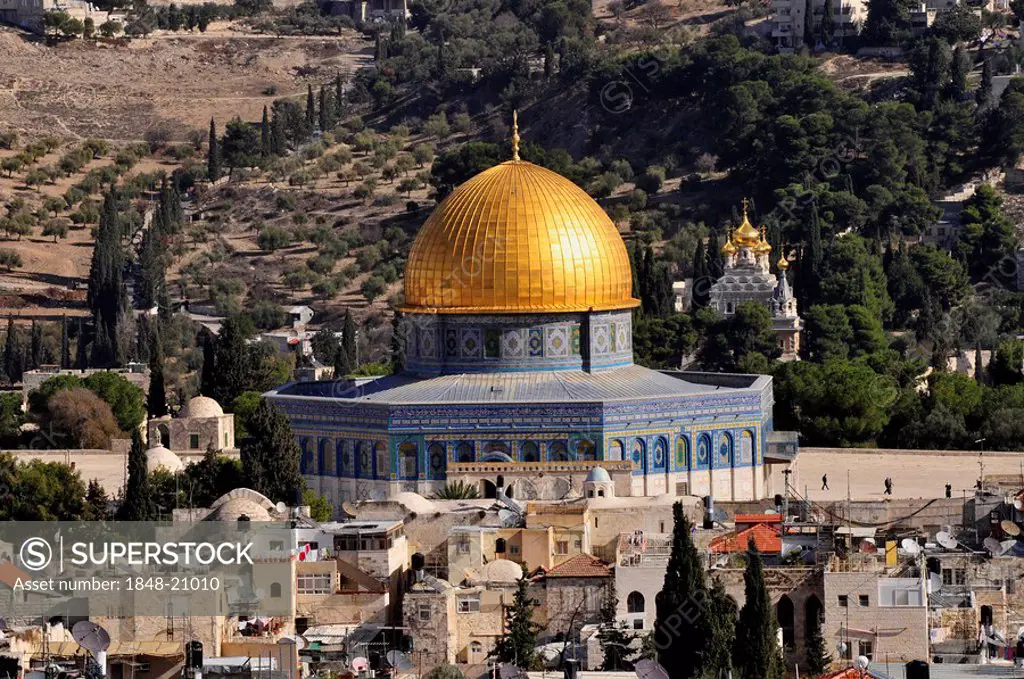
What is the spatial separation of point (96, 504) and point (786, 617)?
12.3 meters

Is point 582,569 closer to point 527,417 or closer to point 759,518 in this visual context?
point 759,518

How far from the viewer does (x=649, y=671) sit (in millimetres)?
34969

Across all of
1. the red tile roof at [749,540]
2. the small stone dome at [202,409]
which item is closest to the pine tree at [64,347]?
the small stone dome at [202,409]

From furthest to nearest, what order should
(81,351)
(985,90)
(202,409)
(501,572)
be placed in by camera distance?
(985,90), (81,351), (202,409), (501,572)

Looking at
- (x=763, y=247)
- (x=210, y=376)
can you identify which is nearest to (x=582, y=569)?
(x=210, y=376)

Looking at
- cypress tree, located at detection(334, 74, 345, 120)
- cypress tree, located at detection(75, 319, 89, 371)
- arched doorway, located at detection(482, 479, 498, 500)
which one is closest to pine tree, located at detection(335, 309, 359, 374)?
cypress tree, located at detection(75, 319, 89, 371)

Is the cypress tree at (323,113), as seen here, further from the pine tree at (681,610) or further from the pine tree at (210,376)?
the pine tree at (681,610)

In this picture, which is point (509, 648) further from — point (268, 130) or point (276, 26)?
point (276, 26)

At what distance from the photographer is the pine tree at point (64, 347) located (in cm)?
7894

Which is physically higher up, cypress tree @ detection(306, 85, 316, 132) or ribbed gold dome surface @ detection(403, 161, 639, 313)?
cypress tree @ detection(306, 85, 316, 132)

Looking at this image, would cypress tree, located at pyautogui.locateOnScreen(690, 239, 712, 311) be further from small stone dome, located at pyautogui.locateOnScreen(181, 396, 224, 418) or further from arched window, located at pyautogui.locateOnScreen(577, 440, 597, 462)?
arched window, located at pyautogui.locateOnScreen(577, 440, 597, 462)

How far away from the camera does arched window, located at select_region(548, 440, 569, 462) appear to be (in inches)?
2092

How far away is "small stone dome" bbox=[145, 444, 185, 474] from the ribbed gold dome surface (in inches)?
165

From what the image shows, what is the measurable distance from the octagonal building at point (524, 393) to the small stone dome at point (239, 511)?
532 centimetres
